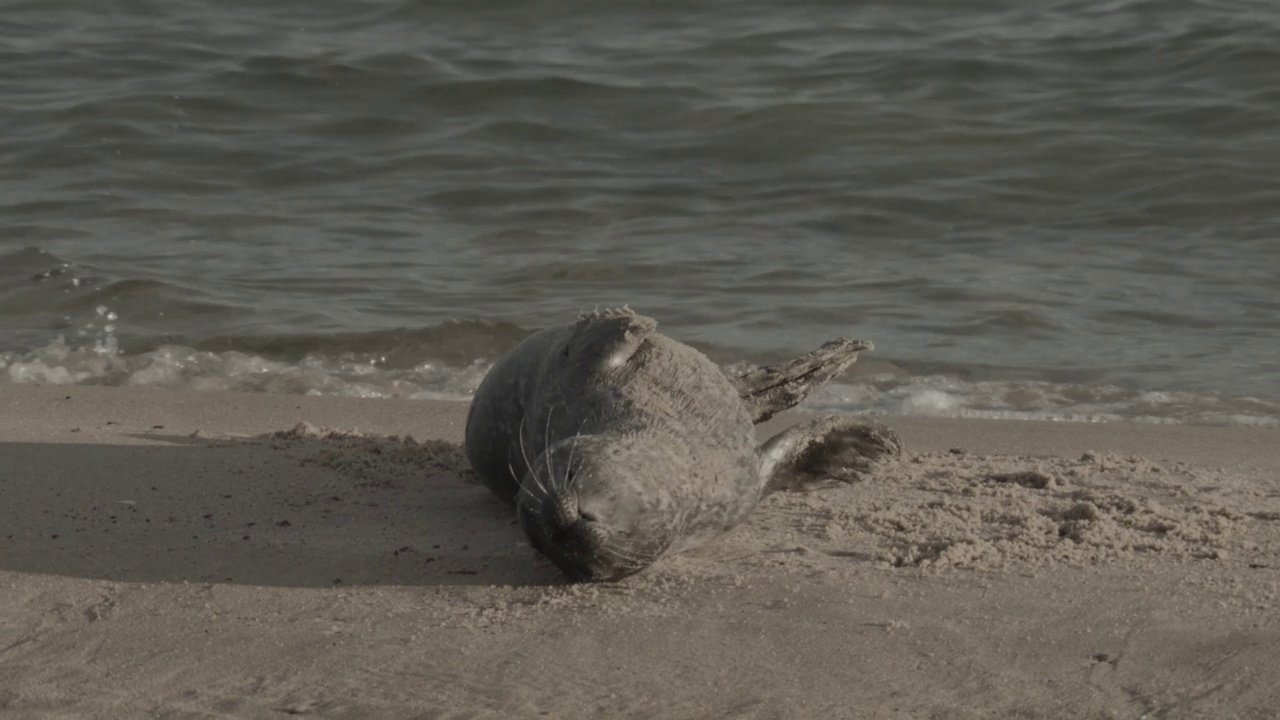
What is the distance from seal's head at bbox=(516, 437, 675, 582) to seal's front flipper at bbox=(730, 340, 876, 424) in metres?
1.25

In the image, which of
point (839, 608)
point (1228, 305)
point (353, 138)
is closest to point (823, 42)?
point (353, 138)

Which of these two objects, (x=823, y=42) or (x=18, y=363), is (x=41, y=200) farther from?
(x=823, y=42)

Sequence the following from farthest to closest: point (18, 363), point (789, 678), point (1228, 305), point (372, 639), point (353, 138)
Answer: point (353, 138), point (1228, 305), point (18, 363), point (372, 639), point (789, 678)

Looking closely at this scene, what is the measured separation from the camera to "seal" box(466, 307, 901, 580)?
3.87 metres

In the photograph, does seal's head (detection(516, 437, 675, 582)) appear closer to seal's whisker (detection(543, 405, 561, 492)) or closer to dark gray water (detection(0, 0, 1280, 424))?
seal's whisker (detection(543, 405, 561, 492))

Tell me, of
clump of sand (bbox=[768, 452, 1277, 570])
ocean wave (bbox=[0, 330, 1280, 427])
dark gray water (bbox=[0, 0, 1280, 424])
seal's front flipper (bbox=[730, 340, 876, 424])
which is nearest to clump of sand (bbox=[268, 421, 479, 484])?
seal's front flipper (bbox=[730, 340, 876, 424])

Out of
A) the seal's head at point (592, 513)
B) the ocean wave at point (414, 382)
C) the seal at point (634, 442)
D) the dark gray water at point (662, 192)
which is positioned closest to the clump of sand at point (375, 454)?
the seal at point (634, 442)

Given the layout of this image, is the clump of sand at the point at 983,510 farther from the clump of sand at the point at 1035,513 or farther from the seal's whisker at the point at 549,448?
the seal's whisker at the point at 549,448

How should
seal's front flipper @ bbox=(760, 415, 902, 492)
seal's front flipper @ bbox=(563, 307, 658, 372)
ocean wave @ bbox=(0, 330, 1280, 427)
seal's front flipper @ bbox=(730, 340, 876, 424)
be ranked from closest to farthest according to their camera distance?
seal's front flipper @ bbox=(563, 307, 658, 372) → seal's front flipper @ bbox=(760, 415, 902, 492) → seal's front flipper @ bbox=(730, 340, 876, 424) → ocean wave @ bbox=(0, 330, 1280, 427)

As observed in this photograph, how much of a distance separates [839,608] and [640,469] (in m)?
0.58

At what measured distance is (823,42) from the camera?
1525 cm

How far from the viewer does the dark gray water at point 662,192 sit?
7.91 meters

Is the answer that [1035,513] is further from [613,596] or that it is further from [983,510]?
[613,596]

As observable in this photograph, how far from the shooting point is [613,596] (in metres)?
3.95
